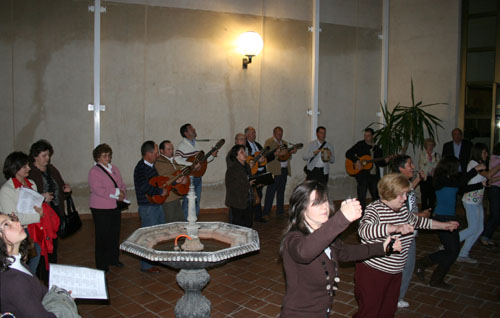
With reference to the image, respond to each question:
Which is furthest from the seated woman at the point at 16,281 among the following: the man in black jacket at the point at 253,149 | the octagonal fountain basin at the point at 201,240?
the man in black jacket at the point at 253,149

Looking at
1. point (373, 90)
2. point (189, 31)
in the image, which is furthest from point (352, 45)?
point (189, 31)

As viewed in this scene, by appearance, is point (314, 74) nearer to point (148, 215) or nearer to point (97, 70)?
point (97, 70)

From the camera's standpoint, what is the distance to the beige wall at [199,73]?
7.95m

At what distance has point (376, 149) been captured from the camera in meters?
9.25

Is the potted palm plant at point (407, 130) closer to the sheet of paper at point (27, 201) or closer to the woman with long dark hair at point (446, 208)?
the woman with long dark hair at point (446, 208)

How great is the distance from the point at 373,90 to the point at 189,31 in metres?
5.22

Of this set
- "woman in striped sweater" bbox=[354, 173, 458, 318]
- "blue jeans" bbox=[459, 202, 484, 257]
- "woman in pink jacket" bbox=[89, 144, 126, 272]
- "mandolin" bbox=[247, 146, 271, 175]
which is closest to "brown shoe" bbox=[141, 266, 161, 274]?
"woman in pink jacket" bbox=[89, 144, 126, 272]

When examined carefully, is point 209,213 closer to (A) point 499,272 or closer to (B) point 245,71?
(B) point 245,71

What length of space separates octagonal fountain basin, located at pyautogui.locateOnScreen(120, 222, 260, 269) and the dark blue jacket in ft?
3.63

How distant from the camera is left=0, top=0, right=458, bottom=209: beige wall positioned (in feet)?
26.1

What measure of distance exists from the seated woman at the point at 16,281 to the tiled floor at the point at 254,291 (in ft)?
5.20

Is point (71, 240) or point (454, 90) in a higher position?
point (454, 90)

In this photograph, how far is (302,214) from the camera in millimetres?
2346

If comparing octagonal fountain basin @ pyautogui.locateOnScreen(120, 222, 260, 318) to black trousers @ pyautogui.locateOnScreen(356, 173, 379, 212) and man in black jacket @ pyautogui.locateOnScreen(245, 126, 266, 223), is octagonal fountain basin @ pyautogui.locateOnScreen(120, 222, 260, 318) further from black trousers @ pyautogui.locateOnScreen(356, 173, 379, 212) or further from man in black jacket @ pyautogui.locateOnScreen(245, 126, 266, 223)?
black trousers @ pyautogui.locateOnScreen(356, 173, 379, 212)
